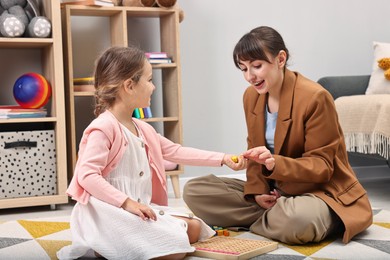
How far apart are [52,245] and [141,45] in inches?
63.7

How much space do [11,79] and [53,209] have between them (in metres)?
0.68

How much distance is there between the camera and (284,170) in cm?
191

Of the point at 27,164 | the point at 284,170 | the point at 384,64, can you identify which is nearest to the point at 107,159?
the point at 284,170

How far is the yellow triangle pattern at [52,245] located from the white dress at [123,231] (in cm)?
7

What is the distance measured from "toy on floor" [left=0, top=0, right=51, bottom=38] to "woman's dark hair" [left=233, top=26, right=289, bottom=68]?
113 cm

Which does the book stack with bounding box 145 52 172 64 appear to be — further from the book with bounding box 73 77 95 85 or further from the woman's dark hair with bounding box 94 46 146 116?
the woman's dark hair with bounding box 94 46 146 116

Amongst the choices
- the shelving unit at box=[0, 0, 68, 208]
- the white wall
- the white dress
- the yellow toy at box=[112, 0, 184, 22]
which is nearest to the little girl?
the white dress

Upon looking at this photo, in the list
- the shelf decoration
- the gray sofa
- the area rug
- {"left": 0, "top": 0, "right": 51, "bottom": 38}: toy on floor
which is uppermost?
{"left": 0, "top": 0, "right": 51, "bottom": 38}: toy on floor

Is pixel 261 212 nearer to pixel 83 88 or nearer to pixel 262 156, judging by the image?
pixel 262 156

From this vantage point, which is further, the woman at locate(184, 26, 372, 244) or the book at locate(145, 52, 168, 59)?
the book at locate(145, 52, 168, 59)

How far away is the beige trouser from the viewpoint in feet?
6.12

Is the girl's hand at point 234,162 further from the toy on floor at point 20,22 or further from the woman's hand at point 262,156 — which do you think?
the toy on floor at point 20,22

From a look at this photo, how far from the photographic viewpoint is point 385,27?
3.89m

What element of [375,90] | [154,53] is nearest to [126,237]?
[154,53]
